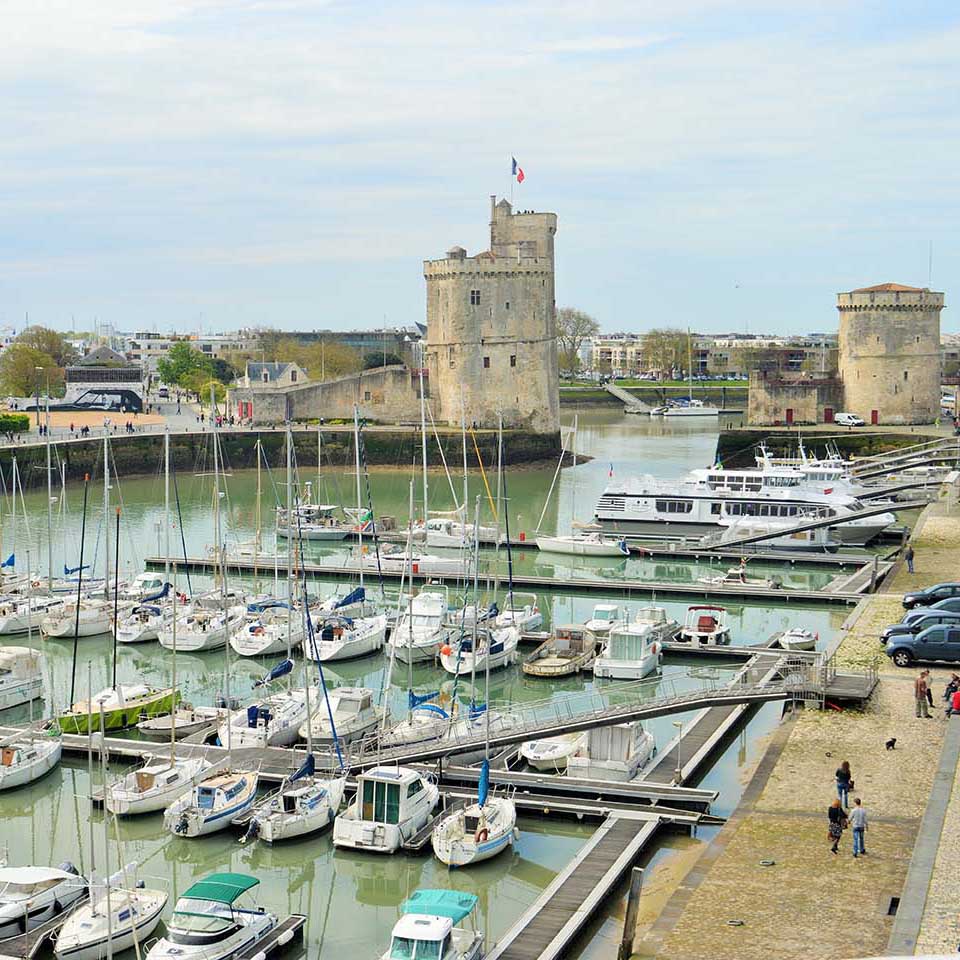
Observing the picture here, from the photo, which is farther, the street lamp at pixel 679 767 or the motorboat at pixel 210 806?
the street lamp at pixel 679 767

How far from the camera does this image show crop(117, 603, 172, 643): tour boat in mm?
21969

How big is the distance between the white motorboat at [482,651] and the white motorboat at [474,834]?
5349mm

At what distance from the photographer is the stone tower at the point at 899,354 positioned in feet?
160

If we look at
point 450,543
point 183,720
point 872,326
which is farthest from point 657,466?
point 183,720

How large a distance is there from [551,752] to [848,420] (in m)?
34.9

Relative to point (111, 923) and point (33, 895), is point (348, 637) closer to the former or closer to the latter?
point (33, 895)

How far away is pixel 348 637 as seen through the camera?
20.9 metres

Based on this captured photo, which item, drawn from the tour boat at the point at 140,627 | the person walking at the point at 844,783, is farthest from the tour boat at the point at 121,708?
the person walking at the point at 844,783

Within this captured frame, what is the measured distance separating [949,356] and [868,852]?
100314 mm

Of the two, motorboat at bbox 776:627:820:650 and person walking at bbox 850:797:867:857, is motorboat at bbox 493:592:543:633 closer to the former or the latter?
motorboat at bbox 776:627:820:650

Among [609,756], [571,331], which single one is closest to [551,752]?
[609,756]

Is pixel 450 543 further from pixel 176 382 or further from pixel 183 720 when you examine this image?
pixel 176 382

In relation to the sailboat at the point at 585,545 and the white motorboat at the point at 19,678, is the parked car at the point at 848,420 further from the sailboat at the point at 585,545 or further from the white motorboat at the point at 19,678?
the white motorboat at the point at 19,678

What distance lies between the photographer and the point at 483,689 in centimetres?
1925
